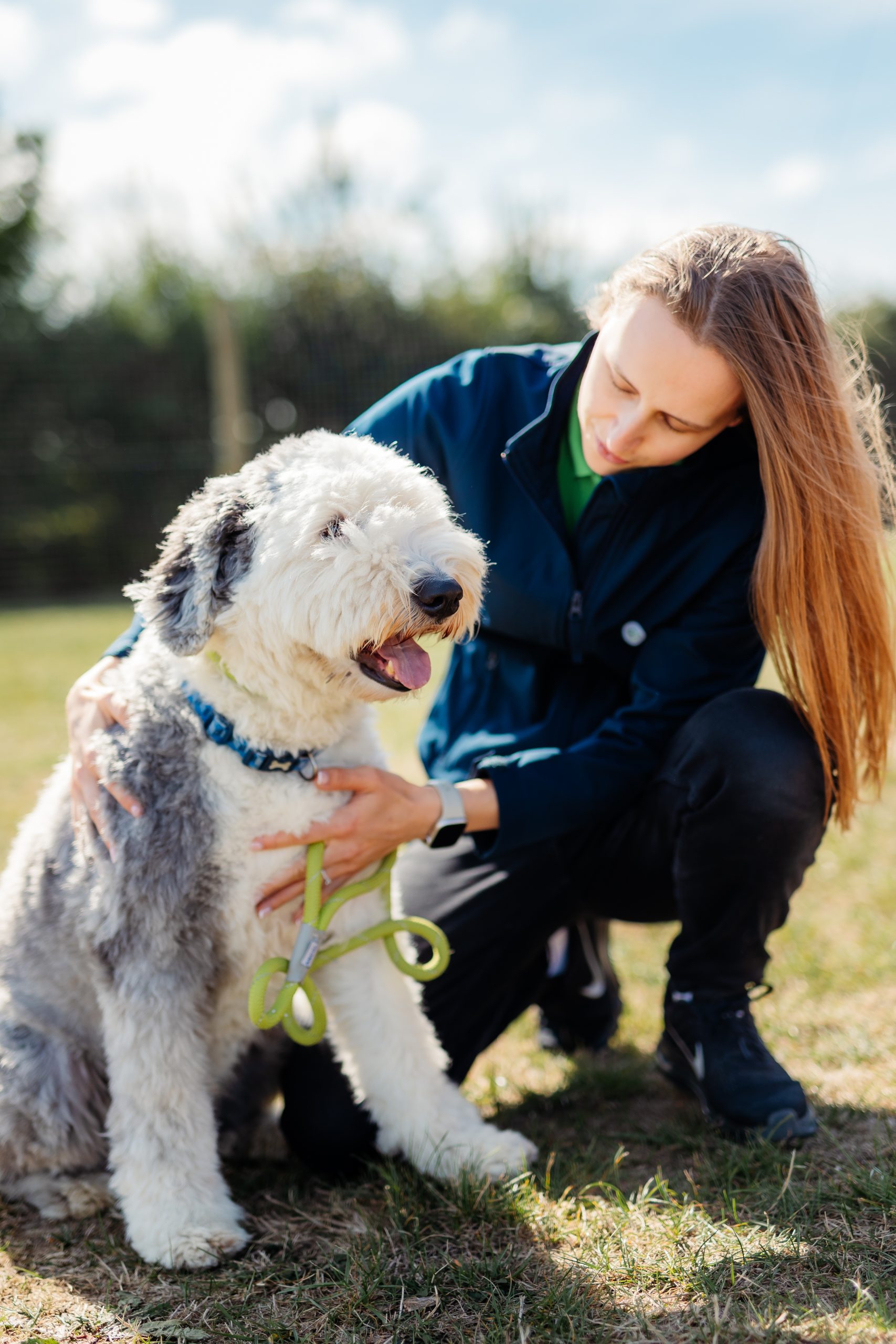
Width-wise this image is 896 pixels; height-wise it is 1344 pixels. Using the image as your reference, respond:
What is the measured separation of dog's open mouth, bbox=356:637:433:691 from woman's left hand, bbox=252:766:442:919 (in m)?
0.23

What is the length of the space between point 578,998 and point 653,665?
35.9 inches

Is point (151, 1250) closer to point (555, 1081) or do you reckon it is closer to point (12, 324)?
point (555, 1081)

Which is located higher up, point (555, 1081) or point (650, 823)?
point (650, 823)

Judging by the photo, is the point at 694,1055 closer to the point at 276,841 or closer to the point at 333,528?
the point at 276,841

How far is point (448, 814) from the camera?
214 centimetres

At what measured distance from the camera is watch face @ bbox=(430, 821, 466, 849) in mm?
2160

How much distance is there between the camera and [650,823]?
2377 mm

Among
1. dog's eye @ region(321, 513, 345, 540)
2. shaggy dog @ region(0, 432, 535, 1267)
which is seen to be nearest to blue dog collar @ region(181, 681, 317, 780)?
shaggy dog @ region(0, 432, 535, 1267)

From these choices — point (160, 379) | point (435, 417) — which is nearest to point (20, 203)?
point (160, 379)

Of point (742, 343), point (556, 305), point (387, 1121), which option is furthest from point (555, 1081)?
point (556, 305)

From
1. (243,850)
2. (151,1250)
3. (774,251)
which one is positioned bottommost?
(151,1250)

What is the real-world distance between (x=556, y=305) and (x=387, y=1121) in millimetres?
12866

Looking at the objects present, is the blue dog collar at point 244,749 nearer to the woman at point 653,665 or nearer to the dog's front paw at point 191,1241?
the woman at point 653,665

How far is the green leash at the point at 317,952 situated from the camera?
6.29ft
